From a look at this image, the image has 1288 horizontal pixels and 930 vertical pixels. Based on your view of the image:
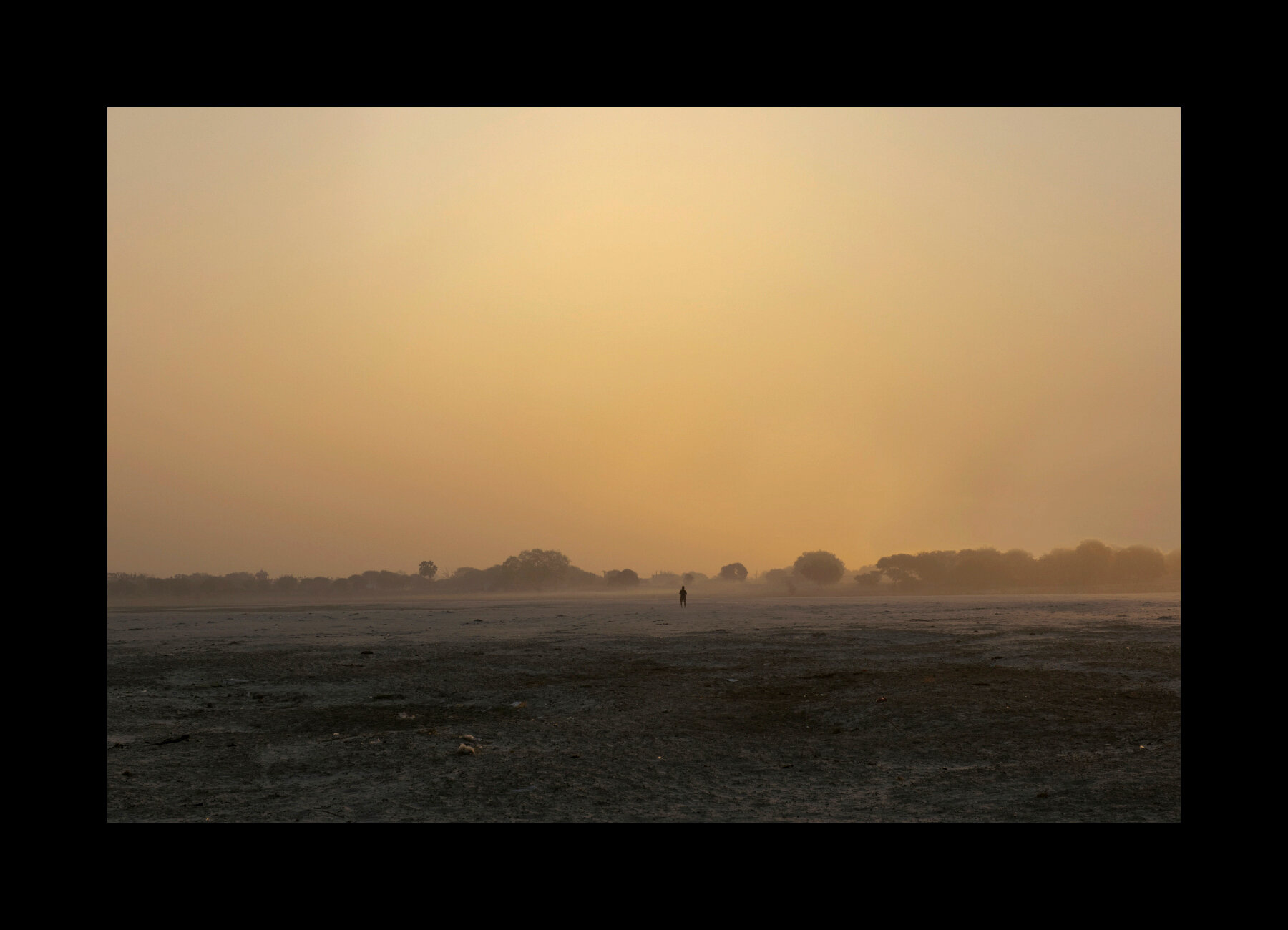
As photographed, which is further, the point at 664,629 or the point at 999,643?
the point at 664,629

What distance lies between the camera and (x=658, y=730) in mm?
11852

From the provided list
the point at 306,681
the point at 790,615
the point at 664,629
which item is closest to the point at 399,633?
the point at 664,629

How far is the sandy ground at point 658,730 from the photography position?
28.4 feet

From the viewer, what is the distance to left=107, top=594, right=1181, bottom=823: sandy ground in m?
8.66
